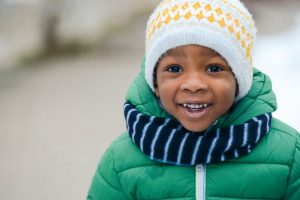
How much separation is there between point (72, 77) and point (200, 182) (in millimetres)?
1648

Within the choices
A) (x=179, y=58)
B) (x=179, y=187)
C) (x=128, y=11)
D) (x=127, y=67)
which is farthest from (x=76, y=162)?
(x=128, y=11)

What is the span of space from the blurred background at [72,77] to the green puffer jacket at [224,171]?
0.79 metres

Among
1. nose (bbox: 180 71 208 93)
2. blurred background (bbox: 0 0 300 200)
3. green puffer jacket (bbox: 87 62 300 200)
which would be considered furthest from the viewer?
blurred background (bbox: 0 0 300 200)

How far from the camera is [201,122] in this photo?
1158 mm

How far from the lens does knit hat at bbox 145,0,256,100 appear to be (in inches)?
43.5

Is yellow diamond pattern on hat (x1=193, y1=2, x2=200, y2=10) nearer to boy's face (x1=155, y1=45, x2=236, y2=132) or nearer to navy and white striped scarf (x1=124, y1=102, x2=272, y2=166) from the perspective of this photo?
boy's face (x1=155, y1=45, x2=236, y2=132)

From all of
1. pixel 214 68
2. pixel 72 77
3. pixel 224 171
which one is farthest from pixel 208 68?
pixel 72 77

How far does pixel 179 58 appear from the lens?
1128mm

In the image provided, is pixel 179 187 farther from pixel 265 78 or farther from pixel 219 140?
pixel 265 78

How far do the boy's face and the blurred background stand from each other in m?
Result: 0.94

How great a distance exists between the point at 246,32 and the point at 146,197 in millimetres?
381

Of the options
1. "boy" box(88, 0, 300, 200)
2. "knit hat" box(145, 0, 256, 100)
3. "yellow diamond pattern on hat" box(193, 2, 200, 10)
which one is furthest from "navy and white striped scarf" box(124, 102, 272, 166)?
"yellow diamond pattern on hat" box(193, 2, 200, 10)

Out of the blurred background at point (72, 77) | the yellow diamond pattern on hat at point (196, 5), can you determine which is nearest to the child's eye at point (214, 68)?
the yellow diamond pattern on hat at point (196, 5)

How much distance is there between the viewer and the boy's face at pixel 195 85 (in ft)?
3.66
